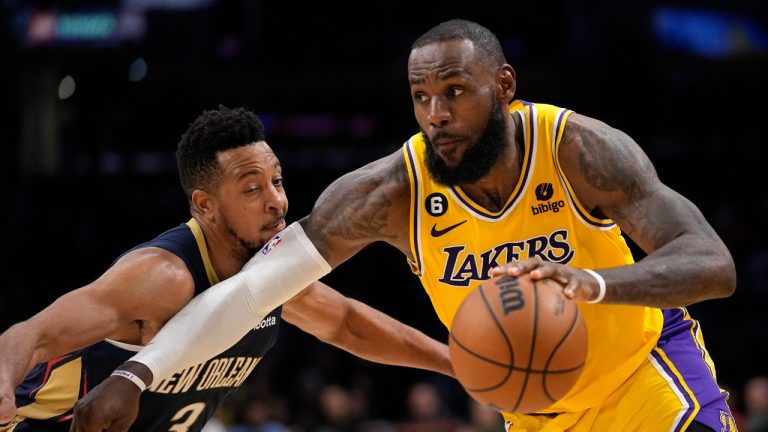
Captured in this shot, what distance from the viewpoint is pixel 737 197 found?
38.9 ft

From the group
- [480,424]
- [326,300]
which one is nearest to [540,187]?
[326,300]

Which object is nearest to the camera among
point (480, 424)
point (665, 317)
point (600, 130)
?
point (600, 130)

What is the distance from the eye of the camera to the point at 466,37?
12.1 feet

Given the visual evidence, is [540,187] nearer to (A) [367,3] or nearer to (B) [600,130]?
(B) [600,130]

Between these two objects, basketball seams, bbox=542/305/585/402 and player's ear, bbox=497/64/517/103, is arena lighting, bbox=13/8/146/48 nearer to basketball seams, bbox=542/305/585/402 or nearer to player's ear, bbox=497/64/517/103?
player's ear, bbox=497/64/517/103

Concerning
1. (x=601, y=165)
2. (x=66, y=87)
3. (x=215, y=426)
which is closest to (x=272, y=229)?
(x=601, y=165)

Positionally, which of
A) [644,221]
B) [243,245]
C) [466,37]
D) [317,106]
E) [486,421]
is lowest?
[486,421]

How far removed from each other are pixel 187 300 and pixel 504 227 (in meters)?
1.32

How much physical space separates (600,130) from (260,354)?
1846 millimetres

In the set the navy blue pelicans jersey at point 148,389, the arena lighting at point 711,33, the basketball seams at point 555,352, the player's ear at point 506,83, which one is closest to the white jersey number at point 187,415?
the navy blue pelicans jersey at point 148,389

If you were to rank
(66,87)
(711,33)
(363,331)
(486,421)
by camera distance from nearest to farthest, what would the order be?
(363,331) < (486,421) < (711,33) < (66,87)

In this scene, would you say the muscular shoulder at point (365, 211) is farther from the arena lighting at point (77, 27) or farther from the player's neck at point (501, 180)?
the arena lighting at point (77, 27)

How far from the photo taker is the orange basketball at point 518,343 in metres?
2.97

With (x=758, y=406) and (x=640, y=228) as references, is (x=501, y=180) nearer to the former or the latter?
(x=640, y=228)
